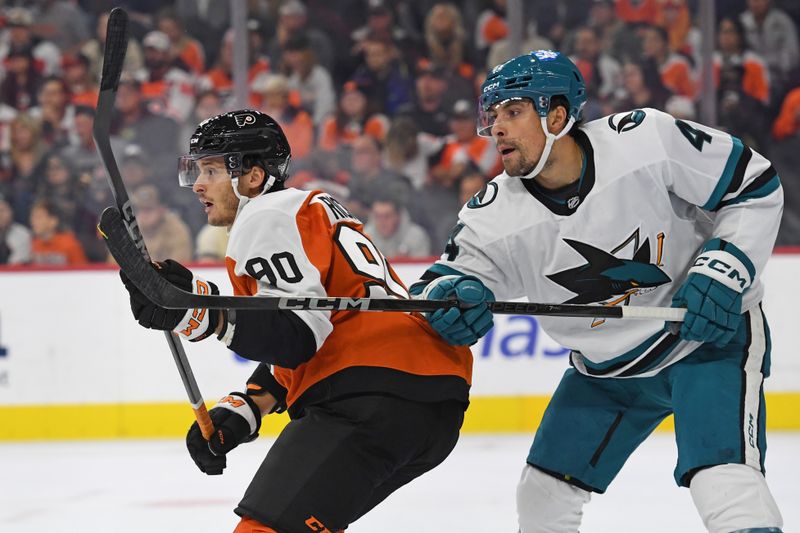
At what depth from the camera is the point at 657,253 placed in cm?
236

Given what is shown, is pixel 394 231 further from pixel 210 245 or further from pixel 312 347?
pixel 312 347

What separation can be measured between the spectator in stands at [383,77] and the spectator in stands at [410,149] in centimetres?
11

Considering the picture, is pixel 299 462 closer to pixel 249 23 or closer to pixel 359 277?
pixel 359 277

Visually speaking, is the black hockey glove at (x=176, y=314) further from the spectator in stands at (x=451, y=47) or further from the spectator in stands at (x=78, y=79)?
the spectator in stands at (x=78, y=79)

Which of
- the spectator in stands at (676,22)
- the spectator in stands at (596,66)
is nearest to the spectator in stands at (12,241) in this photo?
the spectator in stands at (596,66)

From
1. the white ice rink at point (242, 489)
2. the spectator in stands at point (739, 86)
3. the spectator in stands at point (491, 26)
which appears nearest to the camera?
the white ice rink at point (242, 489)

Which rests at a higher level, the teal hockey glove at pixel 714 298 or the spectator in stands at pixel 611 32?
the spectator in stands at pixel 611 32

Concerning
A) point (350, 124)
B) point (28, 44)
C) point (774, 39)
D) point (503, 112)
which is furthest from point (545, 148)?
point (28, 44)

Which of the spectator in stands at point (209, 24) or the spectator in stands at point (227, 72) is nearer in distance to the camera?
the spectator in stands at point (227, 72)

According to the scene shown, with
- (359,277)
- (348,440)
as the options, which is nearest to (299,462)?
(348,440)

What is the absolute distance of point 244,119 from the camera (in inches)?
88.4

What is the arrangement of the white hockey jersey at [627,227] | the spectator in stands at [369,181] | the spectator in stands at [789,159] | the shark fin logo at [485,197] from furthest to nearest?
1. the spectator in stands at [369,181]
2. the spectator in stands at [789,159]
3. the shark fin logo at [485,197]
4. the white hockey jersey at [627,227]

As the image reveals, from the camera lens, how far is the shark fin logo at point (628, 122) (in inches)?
94.8

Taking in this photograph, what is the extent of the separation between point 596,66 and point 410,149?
1.06 meters
